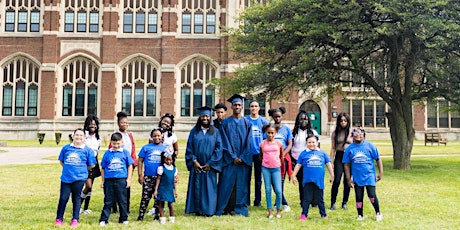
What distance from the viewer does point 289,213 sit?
6414 millimetres

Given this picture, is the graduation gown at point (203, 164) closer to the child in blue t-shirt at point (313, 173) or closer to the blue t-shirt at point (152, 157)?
the blue t-shirt at point (152, 157)

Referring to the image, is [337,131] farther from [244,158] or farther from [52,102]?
[52,102]

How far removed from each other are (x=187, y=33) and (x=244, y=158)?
24737 mm

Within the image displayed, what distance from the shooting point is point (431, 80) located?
43.3ft

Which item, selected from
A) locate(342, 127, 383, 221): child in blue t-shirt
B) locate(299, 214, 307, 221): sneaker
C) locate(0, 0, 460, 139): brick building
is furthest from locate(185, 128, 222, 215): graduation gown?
locate(0, 0, 460, 139): brick building

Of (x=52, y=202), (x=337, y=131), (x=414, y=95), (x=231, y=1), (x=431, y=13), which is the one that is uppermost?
(x=231, y=1)

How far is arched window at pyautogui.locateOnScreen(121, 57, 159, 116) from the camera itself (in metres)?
29.7

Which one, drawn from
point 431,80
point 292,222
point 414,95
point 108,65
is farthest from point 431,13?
point 108,65

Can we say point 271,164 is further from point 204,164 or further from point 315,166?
point 204,164

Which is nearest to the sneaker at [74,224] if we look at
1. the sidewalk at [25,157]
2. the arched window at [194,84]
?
the sidewalk at [25,157]

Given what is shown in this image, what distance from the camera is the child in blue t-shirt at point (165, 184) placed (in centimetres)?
566

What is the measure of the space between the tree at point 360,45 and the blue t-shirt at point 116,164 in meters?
7.52

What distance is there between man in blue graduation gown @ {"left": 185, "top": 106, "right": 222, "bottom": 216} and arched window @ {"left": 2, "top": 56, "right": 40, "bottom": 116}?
2732cm

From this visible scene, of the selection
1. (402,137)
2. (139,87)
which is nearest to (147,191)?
(402,137)
